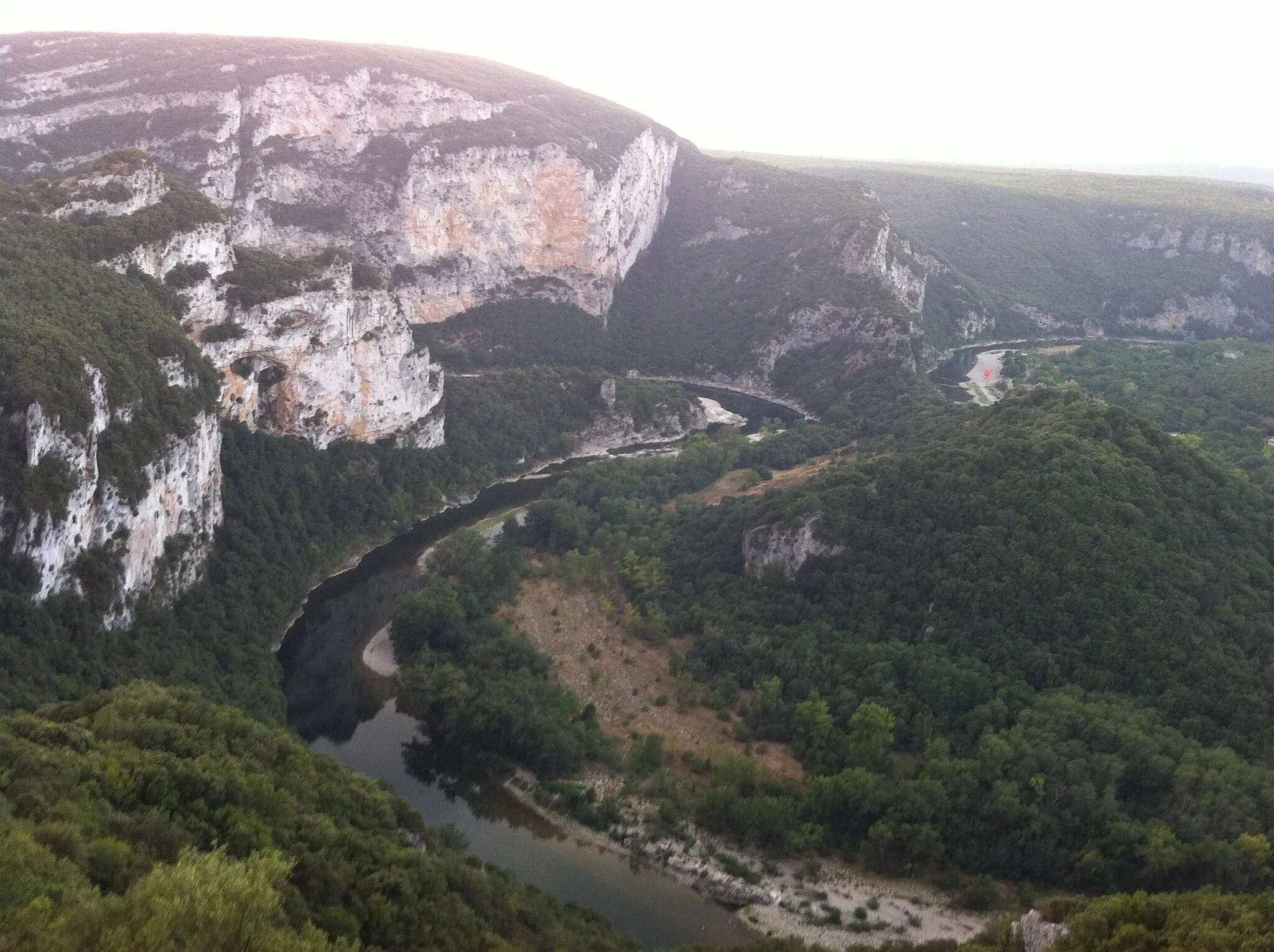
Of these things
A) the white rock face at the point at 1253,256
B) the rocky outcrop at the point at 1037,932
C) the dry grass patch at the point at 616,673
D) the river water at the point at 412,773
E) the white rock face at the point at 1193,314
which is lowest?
the river water at the point at 412,773

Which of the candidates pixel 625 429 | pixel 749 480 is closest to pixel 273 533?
pixel 749 480

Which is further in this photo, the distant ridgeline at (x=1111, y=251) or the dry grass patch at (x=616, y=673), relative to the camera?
the distant ridgeline at (x=1111, y=251)

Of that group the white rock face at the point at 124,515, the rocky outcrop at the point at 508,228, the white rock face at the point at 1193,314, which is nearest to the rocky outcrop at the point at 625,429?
the rocky outcrop at the point at 508,228

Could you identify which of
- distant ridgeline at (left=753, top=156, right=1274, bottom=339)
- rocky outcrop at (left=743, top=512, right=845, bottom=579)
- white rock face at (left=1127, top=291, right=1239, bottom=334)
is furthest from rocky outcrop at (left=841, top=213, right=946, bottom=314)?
rocky outcrop at (left=743, top=512, right=845, bottom=579)

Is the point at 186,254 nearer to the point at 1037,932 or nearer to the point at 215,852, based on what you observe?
the point at 215,852

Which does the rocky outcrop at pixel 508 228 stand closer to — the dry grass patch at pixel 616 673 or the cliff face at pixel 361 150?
the cliff face at pixel 361 150

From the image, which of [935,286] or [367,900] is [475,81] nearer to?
[935,286]

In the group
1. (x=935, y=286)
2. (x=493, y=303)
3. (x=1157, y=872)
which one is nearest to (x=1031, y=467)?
(x=1157, y=872)
